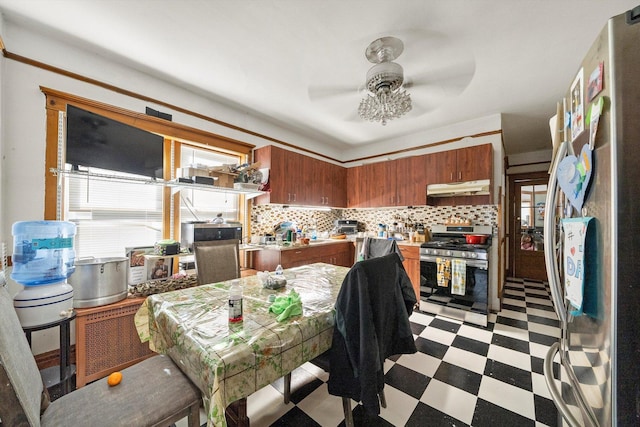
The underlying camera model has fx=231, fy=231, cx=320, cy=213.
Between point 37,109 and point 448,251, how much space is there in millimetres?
4180

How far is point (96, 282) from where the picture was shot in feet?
5.68

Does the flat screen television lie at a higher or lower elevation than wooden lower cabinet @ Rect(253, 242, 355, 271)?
higher

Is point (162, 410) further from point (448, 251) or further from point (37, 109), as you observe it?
point (448, 251)

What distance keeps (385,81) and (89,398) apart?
2656 mm

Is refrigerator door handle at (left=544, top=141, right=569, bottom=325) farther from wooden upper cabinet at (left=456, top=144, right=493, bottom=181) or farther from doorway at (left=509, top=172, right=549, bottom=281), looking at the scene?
doorway at (left=509, top=172, right=549, bottom=281)

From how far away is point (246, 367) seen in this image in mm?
858

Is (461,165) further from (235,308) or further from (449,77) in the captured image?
(235,308)

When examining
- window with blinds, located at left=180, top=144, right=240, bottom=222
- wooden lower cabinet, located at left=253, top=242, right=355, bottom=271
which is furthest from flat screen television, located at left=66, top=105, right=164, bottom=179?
wooden lower cabinet, located at left=253, top=242, right=355, bottom=271

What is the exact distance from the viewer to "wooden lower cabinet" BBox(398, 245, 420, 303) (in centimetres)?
311

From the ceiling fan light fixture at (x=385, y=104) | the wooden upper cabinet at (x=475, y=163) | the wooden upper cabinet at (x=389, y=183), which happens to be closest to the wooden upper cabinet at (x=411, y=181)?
the wooden upper cabinet at (x=389, y=183)

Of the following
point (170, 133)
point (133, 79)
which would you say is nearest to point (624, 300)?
point (170, 133)

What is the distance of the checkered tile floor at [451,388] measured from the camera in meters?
1.40

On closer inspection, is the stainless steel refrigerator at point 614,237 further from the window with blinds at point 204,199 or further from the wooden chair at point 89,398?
the window with blinds at point 204,199

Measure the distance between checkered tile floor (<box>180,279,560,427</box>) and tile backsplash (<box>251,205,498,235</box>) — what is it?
1.53 m
